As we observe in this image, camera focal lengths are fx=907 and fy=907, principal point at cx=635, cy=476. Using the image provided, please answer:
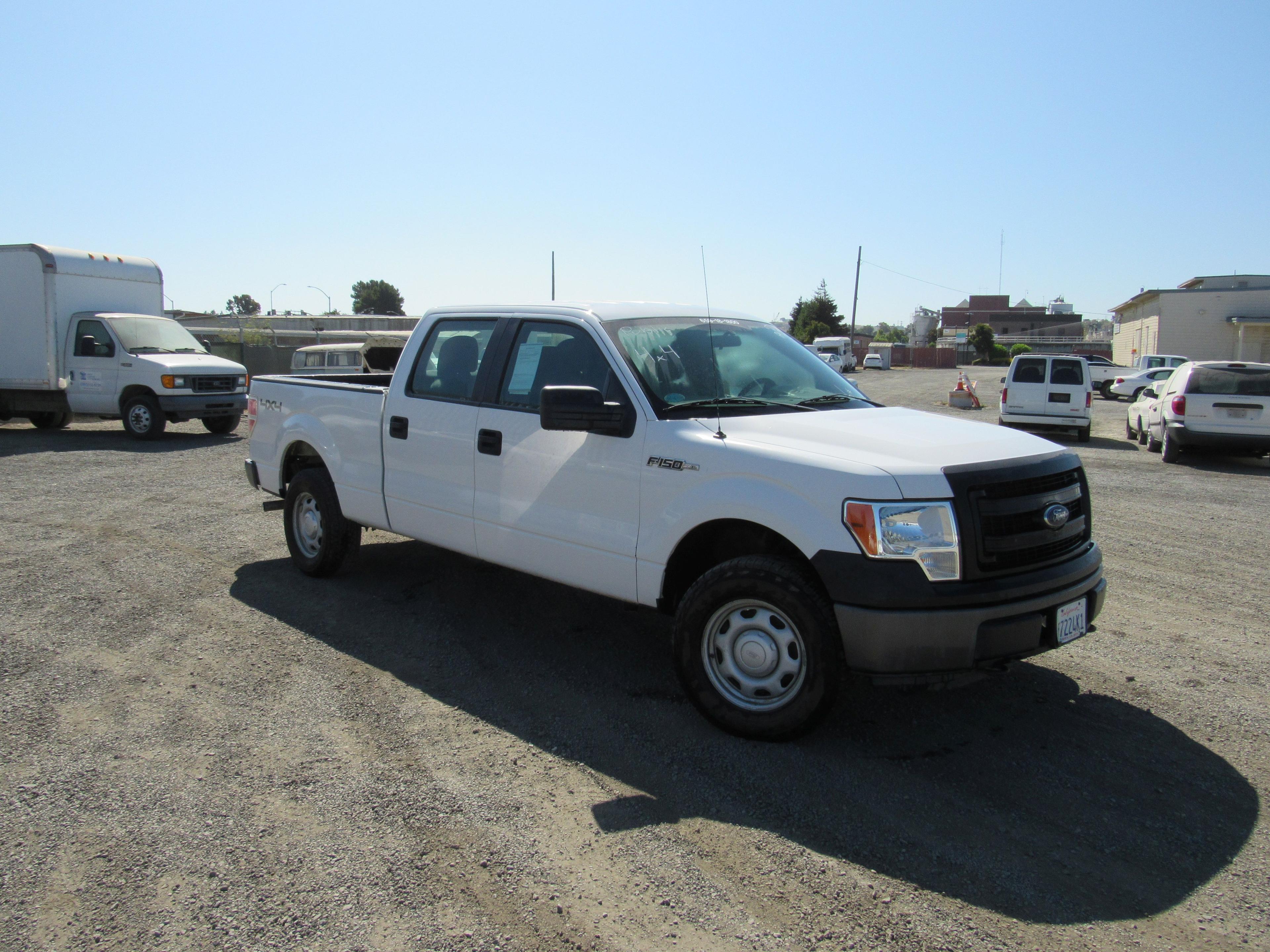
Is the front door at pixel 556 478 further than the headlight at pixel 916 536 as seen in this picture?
Yes

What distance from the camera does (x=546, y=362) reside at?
508 cm

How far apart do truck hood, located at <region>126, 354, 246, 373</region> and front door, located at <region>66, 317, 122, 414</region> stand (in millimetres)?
447

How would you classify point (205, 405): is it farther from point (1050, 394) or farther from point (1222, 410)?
point (1222, 410)

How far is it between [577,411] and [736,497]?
869mm

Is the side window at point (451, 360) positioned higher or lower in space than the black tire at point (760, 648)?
higher

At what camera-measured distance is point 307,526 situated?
6.86 m

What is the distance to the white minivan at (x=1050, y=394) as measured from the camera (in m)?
18.7

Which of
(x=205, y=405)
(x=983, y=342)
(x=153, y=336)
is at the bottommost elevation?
(x=205, y=405)

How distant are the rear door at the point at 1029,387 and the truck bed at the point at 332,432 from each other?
15.8 m

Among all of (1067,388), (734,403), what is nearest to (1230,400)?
(1067,388)

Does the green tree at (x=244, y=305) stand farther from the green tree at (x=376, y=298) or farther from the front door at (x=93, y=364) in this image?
the front door at (x=93, y=364)

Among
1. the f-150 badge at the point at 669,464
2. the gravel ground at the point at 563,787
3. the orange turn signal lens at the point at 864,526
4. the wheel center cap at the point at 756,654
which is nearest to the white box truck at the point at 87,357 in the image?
the gravel ground at the point at 563,787

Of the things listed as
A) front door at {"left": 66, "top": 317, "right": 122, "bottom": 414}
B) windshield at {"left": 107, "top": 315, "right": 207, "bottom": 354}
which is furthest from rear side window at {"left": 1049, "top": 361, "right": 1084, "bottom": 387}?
front door at {"left": 66, "top": 317, "right": 122, "bottom": 414}

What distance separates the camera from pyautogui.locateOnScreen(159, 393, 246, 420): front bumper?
16.1 metres
